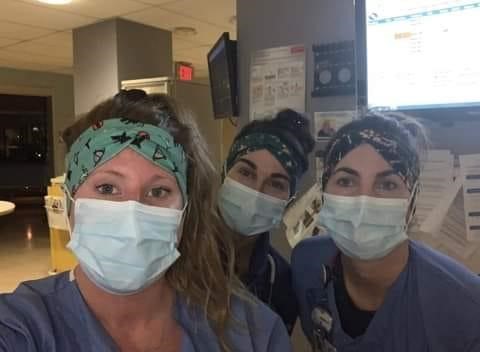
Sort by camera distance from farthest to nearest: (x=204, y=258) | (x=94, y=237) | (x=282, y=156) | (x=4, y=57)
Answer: (x=4, y=57), (x=282, y=156), (x=204, y=258), (x=94, y=237)

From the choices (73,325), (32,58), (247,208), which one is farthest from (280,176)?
(32,58)

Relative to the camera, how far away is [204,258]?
122 cm

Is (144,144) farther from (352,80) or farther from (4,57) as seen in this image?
(4,57)

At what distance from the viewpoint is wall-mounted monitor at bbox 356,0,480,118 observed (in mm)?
1340

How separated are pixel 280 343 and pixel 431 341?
1.08 feet

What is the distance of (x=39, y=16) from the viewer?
460cm

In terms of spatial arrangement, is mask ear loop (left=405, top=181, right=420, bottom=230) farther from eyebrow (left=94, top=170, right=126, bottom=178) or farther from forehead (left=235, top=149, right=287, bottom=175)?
eyebrow (left=94, top=170, right=126, bottom=178)

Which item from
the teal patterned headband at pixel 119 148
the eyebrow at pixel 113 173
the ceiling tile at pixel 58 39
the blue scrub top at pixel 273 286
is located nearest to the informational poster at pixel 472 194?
the blue scrub top at pixel 273 286

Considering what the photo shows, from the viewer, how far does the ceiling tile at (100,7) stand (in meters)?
4.24

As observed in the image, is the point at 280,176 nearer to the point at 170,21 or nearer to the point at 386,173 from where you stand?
the point at 386,173

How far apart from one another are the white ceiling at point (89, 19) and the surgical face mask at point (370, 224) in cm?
342

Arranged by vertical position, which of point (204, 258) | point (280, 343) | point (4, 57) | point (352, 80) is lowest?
point (280, 343)

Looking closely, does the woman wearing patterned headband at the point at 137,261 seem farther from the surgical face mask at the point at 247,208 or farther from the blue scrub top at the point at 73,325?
the surgical face mask at the point at 247,208

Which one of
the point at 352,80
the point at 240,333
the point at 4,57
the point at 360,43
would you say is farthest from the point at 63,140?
the point at 4,57
